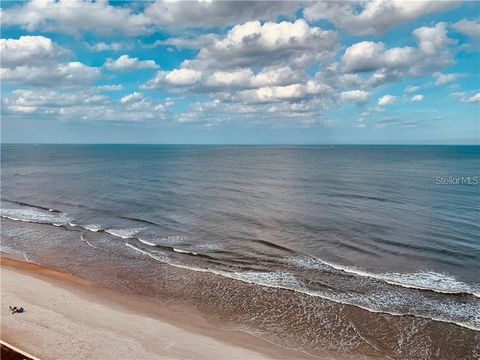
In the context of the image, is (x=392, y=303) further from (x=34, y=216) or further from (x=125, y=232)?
(x=34, y=216)

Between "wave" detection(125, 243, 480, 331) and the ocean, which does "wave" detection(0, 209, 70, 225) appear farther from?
"wave" detection(125, 243, 480, 331)

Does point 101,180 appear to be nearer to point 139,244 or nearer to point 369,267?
point 139,244

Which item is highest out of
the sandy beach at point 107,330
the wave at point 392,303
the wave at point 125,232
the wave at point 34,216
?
the wave at point 34,216

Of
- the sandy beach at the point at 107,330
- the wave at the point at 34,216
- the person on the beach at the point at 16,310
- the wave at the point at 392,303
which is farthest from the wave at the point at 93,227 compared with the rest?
the wave at the point at 392,303

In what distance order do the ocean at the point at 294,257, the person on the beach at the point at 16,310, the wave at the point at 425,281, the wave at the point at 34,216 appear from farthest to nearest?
the wave at the point at 34,216 → the wave at the point at 425,281 → the person on the beach at the point at 16,310 → the ocean at the point at 294,257

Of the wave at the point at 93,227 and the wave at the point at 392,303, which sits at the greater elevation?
the wave at the point at 93,227

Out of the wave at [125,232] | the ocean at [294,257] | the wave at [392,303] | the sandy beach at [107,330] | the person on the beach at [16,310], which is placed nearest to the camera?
the sandy beach at [107,330]

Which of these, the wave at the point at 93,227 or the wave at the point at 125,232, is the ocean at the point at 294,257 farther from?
the wave at the point at 93,227
